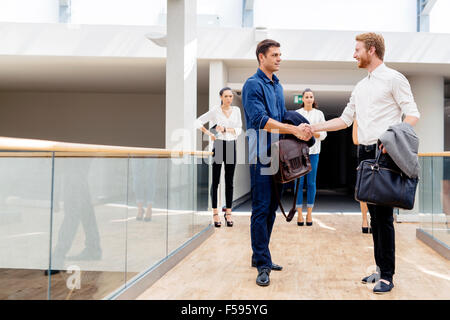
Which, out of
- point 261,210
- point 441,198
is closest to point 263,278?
point 261,210

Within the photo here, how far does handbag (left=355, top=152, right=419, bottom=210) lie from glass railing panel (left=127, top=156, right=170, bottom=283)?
122 centimetres

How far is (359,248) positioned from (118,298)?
2.40 m

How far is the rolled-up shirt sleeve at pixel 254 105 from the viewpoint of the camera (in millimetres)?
2459

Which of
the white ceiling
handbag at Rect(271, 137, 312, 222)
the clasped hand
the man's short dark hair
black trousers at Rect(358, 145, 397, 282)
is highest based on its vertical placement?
the white ceiling

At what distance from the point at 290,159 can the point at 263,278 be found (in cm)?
74

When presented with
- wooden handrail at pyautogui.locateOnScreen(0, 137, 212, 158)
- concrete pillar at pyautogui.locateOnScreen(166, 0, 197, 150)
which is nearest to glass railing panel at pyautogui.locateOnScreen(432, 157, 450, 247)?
concrete pillar at pyautogui.locateOnScreen(166, 0, 197, 150)

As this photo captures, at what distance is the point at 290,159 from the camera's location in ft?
8.02

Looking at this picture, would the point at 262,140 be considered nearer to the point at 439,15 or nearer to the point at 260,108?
the point at 260,108

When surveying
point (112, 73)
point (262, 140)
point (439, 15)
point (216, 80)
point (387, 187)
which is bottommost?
point (387, 187)

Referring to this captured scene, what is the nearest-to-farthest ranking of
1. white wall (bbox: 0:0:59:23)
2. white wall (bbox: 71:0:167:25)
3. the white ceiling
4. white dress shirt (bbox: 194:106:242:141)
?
white dress shirt (bbox: 194:106:242:141)
the white ceiling
white wall (bbox: 71:0:167:25)
white wall (bbox: 0:0:59:23)

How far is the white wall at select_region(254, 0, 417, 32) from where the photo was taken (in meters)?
7.81

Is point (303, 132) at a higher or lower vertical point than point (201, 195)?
higher

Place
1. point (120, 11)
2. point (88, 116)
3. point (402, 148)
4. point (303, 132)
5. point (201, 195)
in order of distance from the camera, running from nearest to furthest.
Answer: point (402, 148) → point (303, 132) → point (201, 195) → point (120, 11) → point (88, 116)

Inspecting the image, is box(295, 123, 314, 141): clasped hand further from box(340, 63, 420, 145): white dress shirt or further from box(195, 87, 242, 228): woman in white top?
box(195, 87, 242, 228): woman in white top
